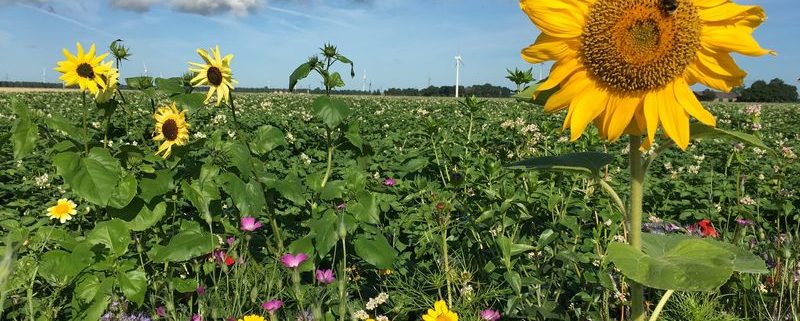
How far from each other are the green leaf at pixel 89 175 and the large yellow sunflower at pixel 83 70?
44cm

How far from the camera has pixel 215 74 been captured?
8.71 ft

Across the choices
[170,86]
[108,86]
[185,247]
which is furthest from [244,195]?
[108,86]

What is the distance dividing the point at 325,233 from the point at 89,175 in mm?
963

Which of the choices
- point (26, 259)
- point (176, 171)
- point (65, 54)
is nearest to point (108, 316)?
point (26, 259)

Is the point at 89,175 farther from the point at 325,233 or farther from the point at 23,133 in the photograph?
the point at 325,233

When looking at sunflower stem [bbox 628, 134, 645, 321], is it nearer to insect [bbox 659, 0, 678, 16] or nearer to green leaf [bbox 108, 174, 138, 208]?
insect [bbox 659, 0, 678, 16]

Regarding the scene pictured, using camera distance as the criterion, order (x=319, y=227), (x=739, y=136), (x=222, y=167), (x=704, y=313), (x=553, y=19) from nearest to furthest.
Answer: (x=739, y=136)
(x=553, y=19)
(x=704, y=313)
(x=319, y=227)
(x=222, y=167)

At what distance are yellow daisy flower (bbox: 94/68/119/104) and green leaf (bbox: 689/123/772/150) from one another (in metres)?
2.46

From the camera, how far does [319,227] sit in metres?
2.53

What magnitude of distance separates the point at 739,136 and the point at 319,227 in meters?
1.76

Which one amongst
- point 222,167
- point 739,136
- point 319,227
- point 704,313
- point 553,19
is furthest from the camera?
point 222,167

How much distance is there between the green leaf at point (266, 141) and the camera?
9.57 ft

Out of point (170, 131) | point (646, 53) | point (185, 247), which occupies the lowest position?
point (185, 247)

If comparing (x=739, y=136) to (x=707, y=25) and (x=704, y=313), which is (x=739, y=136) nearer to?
(x=707, y=25)
